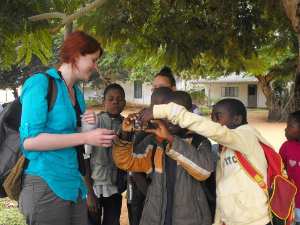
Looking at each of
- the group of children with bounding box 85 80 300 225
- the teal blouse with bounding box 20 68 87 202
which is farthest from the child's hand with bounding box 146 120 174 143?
A: the teal blouse with bounding box 20 68 87 202

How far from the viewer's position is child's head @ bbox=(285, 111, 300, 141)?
12.5ft

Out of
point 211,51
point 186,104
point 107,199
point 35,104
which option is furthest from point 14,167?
point 211,51

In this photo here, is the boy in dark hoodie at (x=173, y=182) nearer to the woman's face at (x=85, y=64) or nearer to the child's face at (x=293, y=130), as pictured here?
the woman's face at (x=85, y=64)

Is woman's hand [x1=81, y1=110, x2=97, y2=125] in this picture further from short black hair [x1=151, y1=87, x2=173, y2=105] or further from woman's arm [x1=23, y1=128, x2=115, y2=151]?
short black hair [x1=151, y1=87, x2=173, y2=105]

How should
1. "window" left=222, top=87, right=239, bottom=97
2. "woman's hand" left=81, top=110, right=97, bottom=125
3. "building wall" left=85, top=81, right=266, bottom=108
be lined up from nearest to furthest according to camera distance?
"woman's hand" left=81, top=110, right=97, bottom=125 < "building wall" left=85, top=81, right=266, bottom=108 < "window" left=222, top=87, right=239, bottom=97

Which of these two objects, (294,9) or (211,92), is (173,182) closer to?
(294,9)

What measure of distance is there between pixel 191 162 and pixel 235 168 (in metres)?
0.30

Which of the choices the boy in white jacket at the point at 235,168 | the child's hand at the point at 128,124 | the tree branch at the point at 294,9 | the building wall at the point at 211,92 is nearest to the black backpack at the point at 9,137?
the child's hand at the point at 128,124

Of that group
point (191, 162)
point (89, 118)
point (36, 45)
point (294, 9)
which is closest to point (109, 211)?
point (191, 162)

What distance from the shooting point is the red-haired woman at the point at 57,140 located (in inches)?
96.7

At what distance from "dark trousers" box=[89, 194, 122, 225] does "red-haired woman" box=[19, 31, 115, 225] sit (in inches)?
55.8

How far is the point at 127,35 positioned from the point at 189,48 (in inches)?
35.1

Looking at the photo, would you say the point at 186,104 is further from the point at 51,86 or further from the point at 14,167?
the point at 14,167

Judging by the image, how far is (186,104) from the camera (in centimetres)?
306
